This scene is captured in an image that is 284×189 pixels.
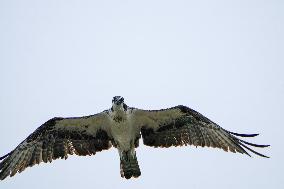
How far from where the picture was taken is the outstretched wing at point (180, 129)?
50.4 feet

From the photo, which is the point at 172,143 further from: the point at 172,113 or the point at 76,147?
the point at 76,147

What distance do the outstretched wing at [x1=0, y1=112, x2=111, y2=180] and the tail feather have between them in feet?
2.06

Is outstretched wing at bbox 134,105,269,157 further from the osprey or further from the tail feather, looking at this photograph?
the tail feather

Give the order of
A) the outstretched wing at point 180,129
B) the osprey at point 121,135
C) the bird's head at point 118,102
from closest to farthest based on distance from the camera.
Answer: the bird's head at point 118,102 < the osprey at point 121,135 < the outstretched wing at point 180,129

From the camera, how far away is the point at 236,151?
49.5 ft

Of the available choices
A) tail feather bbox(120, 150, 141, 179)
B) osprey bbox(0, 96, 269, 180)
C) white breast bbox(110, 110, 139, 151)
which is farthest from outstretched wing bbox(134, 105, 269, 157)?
tail feather bbox(120, 150, 141, 179)

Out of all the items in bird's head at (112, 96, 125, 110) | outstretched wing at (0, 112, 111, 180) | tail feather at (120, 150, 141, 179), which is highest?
bird's head at (112, 96, 125, 110)

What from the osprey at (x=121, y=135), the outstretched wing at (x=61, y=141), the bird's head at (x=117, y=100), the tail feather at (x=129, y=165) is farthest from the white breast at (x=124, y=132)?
the bird's head at (x=117, y=100)

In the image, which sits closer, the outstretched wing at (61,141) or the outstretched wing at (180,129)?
the outstretched wing at (61,141)

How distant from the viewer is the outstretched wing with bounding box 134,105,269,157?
1537cm

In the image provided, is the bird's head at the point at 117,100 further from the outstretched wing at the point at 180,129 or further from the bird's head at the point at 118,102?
the outstretched wing at the point at 180,129

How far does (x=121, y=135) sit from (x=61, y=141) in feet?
5.15

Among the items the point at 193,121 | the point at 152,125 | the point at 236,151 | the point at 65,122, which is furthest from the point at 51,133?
the point at 236,151

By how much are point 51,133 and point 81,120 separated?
2.77 ft
